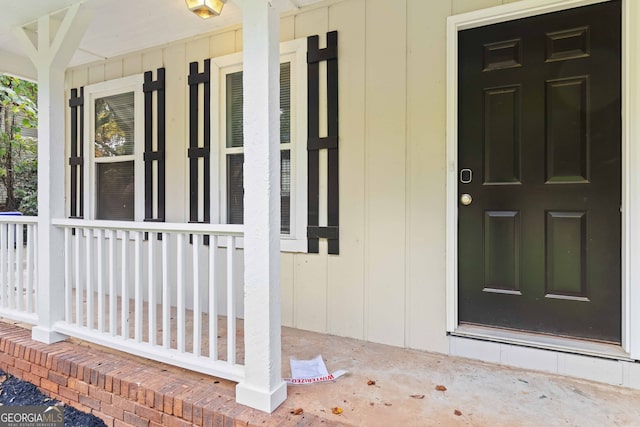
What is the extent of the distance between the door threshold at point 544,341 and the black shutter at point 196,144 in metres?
2.18

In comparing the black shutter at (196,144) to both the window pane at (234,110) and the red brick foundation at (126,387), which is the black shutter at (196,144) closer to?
the window pane at (234,110)

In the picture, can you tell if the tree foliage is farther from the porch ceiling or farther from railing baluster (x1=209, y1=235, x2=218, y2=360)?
railing baluster (x1=209, y1=235, x2=218, y2=360)

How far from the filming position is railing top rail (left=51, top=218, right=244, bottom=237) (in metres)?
1.76

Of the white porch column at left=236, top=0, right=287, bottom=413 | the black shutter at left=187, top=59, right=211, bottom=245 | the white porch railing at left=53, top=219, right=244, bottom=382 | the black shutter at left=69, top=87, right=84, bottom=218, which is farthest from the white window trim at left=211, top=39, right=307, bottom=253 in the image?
the black shutter at left=69, top=87, right=84, bottom=218

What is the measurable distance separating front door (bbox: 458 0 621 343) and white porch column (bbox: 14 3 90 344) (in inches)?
104

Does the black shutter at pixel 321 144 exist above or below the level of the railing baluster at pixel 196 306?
above

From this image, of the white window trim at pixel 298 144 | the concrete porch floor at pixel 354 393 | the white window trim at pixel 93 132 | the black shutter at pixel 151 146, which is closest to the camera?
the concrete porch floor at pixel 354 393

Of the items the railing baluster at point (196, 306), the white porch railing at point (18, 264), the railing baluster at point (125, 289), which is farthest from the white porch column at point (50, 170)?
the railing baluster at point (196, 306)

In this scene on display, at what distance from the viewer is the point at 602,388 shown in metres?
1.84

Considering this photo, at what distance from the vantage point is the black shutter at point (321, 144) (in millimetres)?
2582

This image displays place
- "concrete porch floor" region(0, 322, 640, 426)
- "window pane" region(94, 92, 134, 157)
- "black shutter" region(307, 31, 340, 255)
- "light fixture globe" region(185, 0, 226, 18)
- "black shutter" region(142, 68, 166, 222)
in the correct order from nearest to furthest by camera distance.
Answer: "concrete porch floor" region(0, 322, 640, 426) < "light fixture globe" region(185, 0, 226, 18) < "black shutter" region(307, 31, 340, 255) < "black shutter" region(142, 68, 166, 222) < "window pane" region(94, 92, 134, 157)

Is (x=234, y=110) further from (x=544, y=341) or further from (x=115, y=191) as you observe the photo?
(x=544, y=341)

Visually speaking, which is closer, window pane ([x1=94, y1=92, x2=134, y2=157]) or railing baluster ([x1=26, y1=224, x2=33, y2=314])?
railing baluster ([x1=26, y1=224, x2=33, y2=314])

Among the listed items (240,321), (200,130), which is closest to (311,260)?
(240,321)
